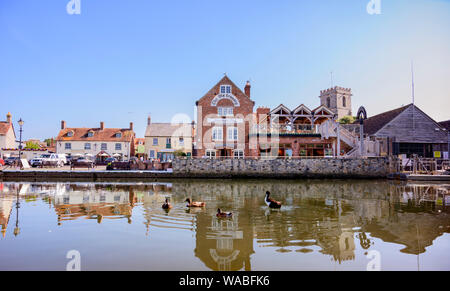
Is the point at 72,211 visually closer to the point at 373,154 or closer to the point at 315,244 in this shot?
the point at 315,244

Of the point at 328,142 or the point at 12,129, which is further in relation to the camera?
the point at 12,129

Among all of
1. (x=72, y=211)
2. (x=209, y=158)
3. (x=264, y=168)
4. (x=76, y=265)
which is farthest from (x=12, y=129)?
(x=76, y=265)

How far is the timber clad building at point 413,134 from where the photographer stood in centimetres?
3628

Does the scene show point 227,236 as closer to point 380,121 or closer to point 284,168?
point 284,168

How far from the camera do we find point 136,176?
3048 centimetres

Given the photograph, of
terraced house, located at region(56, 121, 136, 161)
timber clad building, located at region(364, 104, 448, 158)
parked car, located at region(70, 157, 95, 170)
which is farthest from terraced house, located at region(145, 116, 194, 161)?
timber clad building, located at region(364, 104, 448, 158)

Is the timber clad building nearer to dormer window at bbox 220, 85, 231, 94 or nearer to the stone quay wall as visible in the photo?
the stone quay wall

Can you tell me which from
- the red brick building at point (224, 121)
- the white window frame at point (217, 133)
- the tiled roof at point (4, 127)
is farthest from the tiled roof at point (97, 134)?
the white window frame at point (217, 133)

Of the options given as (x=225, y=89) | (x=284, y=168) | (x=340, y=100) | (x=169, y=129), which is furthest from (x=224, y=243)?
(x=340, y=100)

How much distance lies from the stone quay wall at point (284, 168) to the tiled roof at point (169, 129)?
20.5 meters

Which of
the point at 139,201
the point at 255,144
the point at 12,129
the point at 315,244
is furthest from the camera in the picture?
the point at 12,129

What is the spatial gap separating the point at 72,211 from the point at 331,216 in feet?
37.2

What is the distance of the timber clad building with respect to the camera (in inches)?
1428

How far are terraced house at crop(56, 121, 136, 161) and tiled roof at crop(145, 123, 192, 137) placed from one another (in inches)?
178
